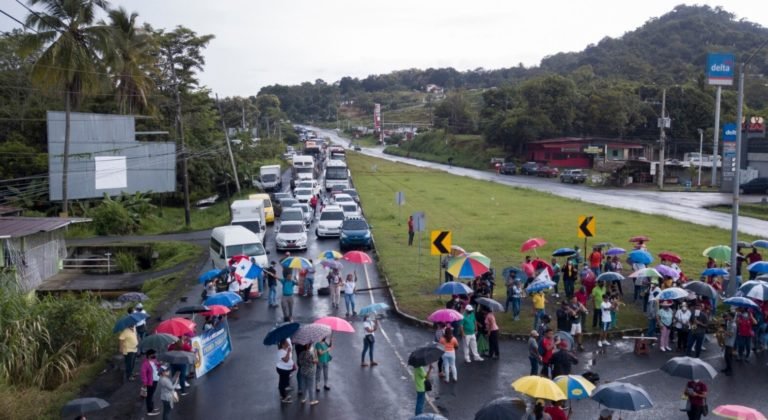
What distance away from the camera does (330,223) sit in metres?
34.0

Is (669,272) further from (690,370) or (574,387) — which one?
(574,387)

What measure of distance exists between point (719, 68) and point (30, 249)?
54030 millimetres

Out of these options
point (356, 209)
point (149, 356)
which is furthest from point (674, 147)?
point (149, 356)

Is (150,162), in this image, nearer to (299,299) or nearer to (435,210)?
(435,210)

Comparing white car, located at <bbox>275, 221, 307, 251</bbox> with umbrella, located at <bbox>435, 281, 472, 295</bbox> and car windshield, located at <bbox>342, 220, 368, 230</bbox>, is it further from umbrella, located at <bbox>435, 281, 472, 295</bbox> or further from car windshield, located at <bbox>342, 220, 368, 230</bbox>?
umbrella, located at <bbox>435, 281, 472, 295</bbox>

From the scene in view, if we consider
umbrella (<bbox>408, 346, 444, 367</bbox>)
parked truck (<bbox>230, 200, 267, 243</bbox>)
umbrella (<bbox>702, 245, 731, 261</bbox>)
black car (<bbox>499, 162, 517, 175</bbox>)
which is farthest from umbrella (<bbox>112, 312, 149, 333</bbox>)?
black car (<bbox>499, 162, 517, 175</bbox>)

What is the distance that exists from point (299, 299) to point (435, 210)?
22.6 meters

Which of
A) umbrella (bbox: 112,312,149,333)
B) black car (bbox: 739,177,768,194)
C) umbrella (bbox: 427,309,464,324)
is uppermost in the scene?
black car (bbox: 739,177,768,194)

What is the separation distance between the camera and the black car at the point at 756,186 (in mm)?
54656

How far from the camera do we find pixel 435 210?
4331 cm

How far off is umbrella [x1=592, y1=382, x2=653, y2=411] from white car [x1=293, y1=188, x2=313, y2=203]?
112 feet

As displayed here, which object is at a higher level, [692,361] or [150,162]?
[150,162]

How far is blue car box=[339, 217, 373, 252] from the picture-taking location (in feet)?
98.1

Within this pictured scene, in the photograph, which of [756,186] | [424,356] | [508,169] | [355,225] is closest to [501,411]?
[424,356]
